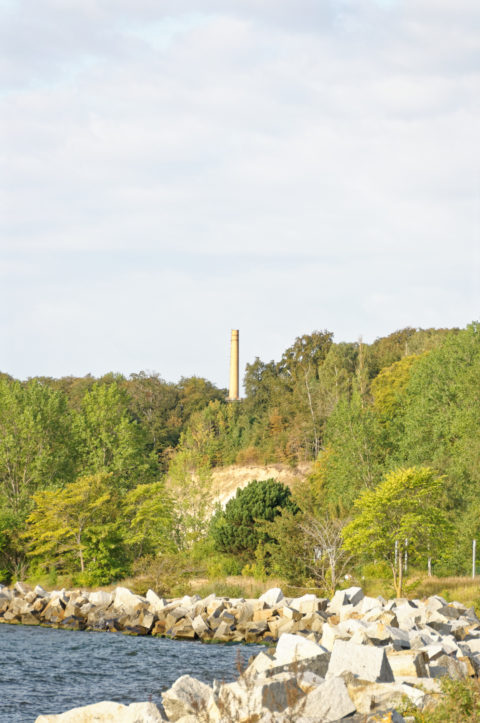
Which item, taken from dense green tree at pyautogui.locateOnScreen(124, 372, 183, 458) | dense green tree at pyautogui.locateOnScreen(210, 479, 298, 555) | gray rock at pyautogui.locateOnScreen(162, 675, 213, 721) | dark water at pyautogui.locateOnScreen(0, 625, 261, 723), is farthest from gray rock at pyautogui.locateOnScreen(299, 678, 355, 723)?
dense green tree at pyautogui.locateOnScreen(124, 372, 183, 458)

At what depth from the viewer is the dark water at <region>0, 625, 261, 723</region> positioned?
57.6 ft

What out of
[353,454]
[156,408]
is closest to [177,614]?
[353,454]

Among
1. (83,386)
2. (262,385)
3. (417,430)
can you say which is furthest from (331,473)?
(83,386)

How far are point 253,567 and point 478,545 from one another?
439 inches

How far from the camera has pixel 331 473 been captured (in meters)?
52.4

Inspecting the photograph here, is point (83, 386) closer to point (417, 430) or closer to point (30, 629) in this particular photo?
point (417, 430)

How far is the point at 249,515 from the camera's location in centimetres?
4131

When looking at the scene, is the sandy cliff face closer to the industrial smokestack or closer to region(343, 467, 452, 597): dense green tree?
the industrial smokestack

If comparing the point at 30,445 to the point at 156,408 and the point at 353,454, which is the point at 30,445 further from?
the point at 156,408

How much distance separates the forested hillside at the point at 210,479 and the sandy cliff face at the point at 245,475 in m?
1.19

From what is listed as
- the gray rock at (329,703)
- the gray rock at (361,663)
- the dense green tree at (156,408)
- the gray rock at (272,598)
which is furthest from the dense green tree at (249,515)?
the dense green tree at (156,408)

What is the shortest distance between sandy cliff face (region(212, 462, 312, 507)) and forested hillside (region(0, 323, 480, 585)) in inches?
46.7

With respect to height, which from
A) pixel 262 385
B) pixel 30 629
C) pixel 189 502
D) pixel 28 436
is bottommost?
pixel 30 629

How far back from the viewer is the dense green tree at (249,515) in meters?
40.9
